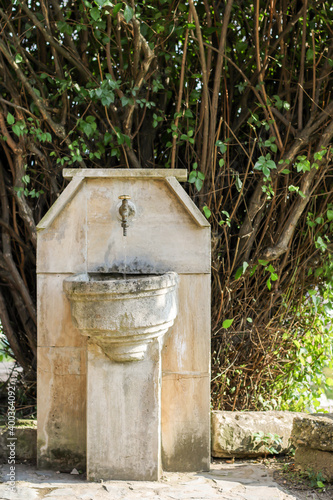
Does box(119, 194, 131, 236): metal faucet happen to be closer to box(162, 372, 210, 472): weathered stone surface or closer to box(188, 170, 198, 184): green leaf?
box(188, 170, 198, 184): green leaf

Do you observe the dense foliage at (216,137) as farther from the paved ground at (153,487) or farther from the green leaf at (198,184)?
the paved ground at (153,487)

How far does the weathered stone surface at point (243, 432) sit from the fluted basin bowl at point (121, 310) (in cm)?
95

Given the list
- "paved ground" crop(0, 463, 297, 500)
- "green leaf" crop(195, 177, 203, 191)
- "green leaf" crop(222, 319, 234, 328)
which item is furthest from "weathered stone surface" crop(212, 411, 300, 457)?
"green leaf" crop(195, 177, 203, 191)

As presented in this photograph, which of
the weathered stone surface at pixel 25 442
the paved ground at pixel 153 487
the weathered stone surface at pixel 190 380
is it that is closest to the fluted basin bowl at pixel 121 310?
the weathered stone surface at pixel 190 380

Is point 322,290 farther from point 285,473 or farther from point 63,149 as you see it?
point 63,149

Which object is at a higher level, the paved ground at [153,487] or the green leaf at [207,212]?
the green leaf at [207,212]

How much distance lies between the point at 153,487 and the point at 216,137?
2196 millimetres

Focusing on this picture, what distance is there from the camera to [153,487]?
2580 mm

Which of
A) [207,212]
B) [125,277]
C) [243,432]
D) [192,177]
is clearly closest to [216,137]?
[192,177]

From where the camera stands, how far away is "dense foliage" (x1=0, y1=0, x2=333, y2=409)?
10.7 ft

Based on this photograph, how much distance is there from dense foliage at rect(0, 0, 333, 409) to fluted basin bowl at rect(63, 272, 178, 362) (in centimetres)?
96

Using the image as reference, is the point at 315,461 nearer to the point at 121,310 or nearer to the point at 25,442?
the point at 121,310

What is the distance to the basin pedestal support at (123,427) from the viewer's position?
2.65m

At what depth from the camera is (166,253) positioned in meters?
2.88
